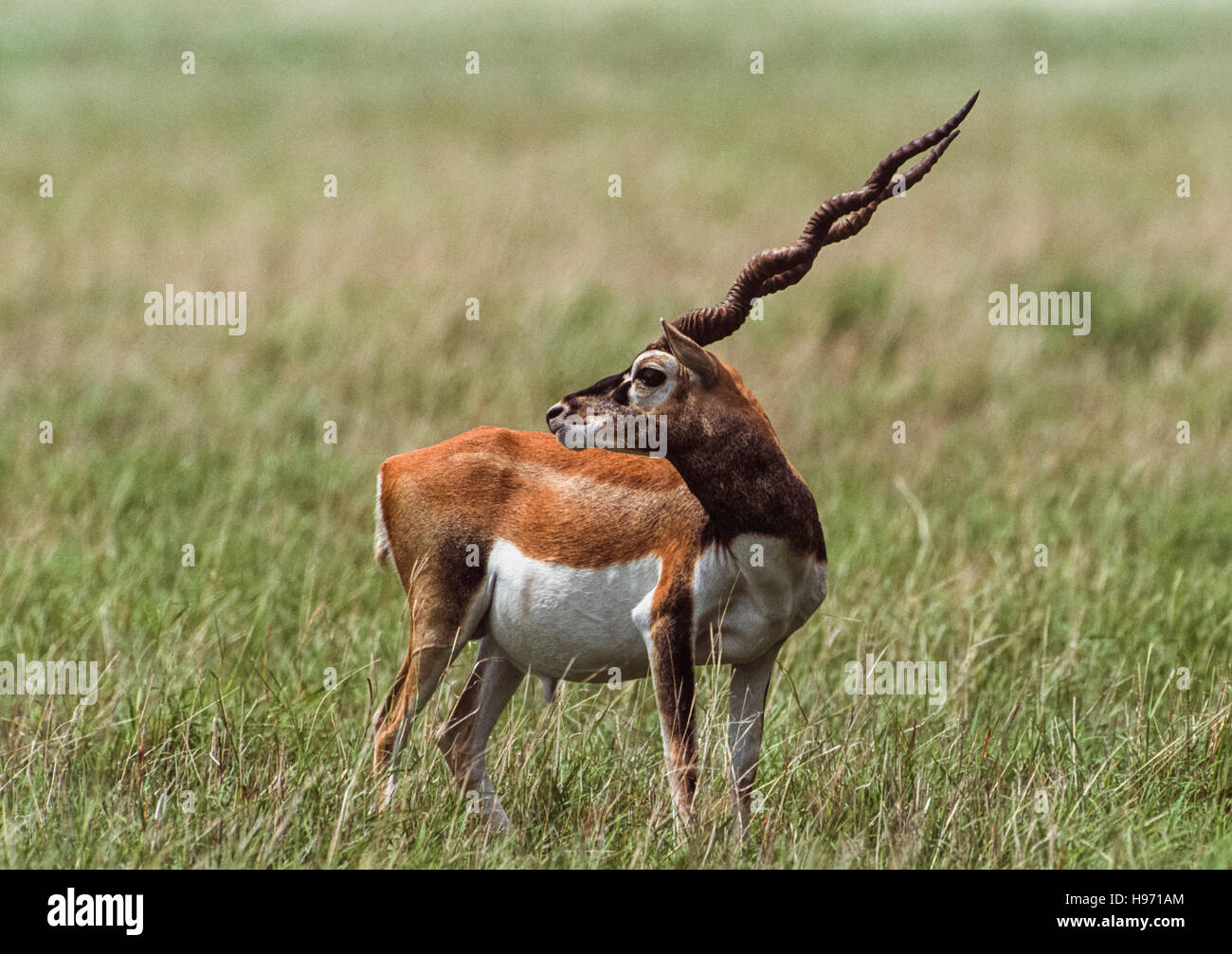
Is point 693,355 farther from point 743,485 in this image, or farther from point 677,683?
point 677,683

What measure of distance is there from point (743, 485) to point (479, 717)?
1239 mm

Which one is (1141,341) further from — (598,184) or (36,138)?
(36,138)

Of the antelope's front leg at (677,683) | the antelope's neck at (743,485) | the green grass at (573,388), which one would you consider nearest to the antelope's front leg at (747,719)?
the green grass at (573,388)

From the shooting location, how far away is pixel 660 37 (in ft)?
130

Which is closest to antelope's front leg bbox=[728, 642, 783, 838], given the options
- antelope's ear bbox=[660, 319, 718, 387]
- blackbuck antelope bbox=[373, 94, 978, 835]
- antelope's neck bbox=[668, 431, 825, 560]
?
blackbuck antelope bbox=[373, 94, 978, 835]

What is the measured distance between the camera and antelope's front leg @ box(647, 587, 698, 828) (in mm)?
4086

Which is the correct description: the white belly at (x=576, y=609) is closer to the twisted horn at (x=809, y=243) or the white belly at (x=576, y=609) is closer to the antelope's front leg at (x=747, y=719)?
the antelope's front leg at (x=747, y=719)

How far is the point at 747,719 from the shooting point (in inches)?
174

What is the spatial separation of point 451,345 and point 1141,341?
239 inches

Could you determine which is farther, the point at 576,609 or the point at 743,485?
the point at 576,609

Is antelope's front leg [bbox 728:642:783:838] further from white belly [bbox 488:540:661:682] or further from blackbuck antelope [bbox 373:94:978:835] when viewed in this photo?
white belly [bbox 488:540:661:682]

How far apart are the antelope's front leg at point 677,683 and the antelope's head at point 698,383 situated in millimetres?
437

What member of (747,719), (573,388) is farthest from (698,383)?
(573,388)

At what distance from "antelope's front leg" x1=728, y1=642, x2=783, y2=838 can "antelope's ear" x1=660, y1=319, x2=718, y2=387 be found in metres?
0.84
